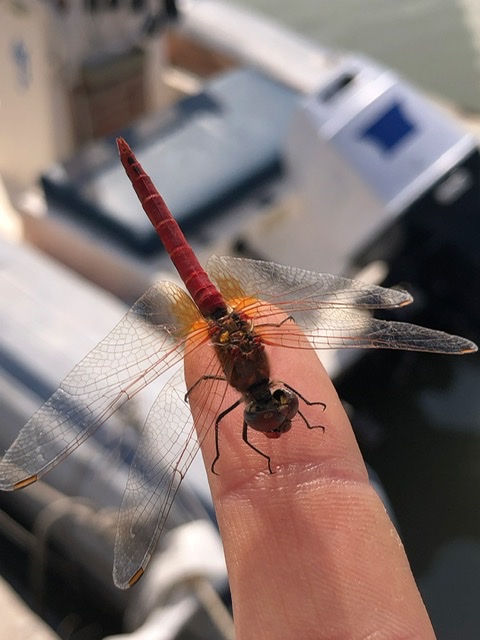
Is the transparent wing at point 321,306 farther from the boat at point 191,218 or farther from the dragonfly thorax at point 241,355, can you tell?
the boat at point 191,218

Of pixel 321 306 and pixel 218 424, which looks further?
pixel 321 306

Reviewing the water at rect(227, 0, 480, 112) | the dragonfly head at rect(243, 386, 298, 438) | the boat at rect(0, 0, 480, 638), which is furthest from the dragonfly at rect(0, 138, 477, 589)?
the water at rect(227, 0, 480, 112)

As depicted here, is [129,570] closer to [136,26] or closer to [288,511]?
[288,511]

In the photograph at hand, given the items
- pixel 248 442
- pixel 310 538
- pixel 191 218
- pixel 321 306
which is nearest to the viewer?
pixel 310 538

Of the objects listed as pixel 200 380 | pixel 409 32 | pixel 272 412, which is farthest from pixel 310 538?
pixel 409 32

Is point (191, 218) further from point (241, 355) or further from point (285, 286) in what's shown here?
point (241, 355)
